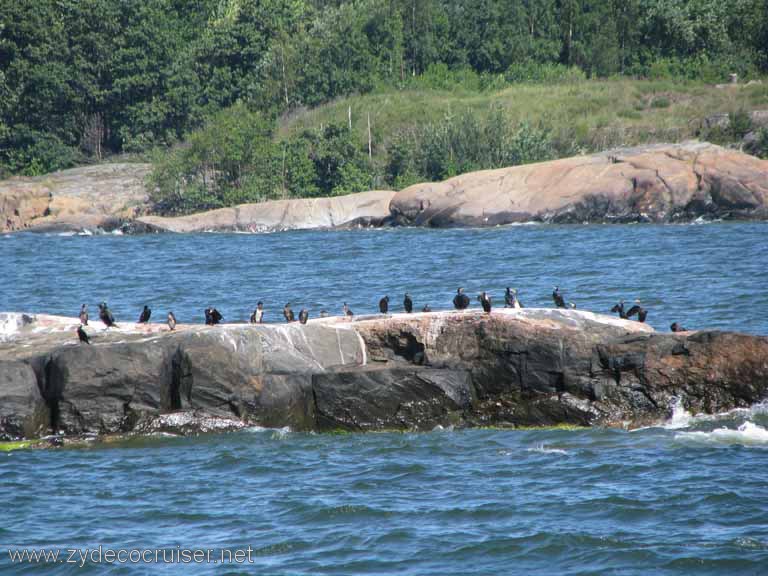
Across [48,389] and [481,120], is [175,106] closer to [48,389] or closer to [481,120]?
[481,120]

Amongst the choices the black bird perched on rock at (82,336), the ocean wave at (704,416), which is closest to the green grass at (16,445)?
Result: the black bird perched on rock at (82,336)

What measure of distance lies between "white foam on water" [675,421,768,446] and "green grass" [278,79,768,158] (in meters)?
57.8

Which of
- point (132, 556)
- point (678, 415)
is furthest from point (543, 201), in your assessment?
point (132, 556)

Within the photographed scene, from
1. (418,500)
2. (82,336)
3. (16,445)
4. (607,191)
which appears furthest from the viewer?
(607,191)

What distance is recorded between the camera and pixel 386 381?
2562cm

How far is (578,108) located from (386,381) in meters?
64.0

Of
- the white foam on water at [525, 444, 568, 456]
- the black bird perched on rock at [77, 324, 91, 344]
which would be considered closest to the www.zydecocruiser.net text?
the black bird perched on rock at [77, 324, 91, 344]

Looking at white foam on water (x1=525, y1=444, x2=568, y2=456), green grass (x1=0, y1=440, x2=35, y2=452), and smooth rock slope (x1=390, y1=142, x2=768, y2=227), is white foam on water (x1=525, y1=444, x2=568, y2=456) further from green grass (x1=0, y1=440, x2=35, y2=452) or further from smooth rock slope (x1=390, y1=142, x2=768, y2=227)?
smooth rock slope (x1=390, y1=142, x2=768, y2=227)

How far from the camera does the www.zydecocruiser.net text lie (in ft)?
63.5

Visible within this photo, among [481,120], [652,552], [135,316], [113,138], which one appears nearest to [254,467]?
[652,552]

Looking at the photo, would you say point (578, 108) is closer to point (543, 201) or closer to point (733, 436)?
point (543, 201)

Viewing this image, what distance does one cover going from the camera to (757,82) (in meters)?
87.6

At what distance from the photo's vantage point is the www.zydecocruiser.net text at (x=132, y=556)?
19.4 metres

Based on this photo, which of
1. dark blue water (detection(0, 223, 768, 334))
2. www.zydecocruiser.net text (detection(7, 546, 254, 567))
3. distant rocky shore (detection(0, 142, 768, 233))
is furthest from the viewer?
distant rocky shore (detection(0, 142, 768, 233))
